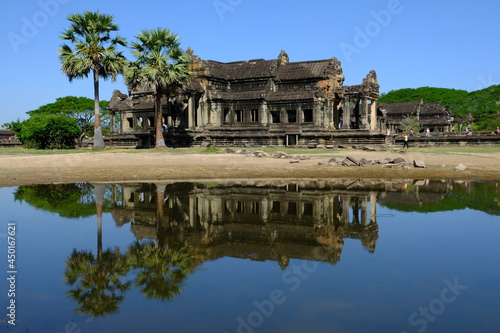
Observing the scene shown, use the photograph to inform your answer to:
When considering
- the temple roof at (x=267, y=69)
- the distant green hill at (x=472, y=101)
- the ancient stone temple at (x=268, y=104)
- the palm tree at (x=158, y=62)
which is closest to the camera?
the palm tree at (x=158, y=62)

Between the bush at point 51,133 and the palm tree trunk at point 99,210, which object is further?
the bush at point 51,133

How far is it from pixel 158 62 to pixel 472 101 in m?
73.5

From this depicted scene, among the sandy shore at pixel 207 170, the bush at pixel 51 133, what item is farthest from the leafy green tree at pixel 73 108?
the sandy shore at pixel 207 170

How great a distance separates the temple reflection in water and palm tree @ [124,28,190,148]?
19.1 m

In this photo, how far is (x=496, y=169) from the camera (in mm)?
21438

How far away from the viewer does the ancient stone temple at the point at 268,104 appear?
40.9m

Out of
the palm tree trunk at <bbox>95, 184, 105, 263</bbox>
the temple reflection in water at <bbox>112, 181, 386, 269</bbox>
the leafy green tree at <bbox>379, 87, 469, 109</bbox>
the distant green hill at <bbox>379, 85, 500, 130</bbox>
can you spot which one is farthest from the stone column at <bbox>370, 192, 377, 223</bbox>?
the leafy green tree at <bbox>379, 87, 469, 109</bbox>

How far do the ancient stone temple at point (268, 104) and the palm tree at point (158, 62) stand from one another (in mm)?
5560

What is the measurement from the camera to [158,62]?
35.7 metres

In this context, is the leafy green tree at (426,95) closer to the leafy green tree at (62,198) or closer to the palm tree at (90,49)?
the palm tree at (90,49)

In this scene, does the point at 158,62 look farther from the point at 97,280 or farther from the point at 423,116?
the point at 423,116

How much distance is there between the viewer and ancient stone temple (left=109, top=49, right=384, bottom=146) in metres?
40.9

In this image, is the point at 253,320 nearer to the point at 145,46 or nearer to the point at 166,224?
the point at 166,224

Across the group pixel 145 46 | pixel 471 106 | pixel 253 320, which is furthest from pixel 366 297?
pixel 471 106
